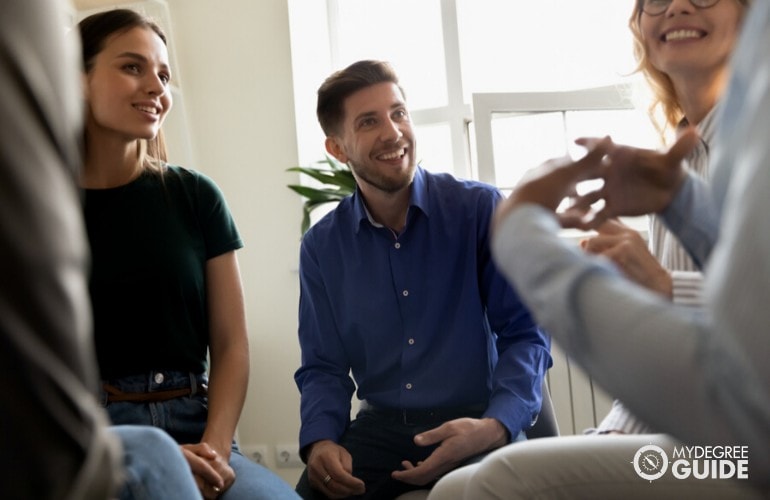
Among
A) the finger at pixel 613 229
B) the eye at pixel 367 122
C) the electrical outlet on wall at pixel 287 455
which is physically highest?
the eye at pixel 367 122

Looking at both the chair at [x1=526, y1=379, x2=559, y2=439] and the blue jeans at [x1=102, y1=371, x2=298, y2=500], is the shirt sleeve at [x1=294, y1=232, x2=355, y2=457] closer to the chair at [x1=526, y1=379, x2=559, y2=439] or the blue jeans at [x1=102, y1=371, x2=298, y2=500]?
the blue jeans at [x1=102, y1=371, x2=298, y2=500]

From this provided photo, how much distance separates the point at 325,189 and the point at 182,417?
1444 millimetres

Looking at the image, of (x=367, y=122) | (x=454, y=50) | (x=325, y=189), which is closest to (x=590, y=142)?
(x=367, y=122)

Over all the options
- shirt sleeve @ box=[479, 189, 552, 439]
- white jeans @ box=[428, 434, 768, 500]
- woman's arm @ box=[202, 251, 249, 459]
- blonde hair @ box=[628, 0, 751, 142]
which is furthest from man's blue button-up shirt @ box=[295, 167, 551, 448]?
white jeans @ box=[428, 434, 768, 500]

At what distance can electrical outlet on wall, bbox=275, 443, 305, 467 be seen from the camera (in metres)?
3.30

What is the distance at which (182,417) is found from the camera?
173 centimetres

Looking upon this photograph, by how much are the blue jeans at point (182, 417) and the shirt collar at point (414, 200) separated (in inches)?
23.7

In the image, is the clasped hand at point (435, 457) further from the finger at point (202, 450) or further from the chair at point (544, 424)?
the finger at point (202, 450)

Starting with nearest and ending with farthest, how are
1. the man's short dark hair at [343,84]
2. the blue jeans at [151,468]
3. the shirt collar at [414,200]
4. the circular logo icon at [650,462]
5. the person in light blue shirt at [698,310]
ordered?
the person in light blue shirt at [698,310], the blue jeans at [151,468], the circular logo icon at [650,462], the shirt collar at [414,200], the man's short dark hair at [343,84]

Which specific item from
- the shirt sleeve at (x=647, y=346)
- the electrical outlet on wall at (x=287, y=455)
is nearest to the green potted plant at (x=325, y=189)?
the electrical outlet on wall at (x=287, y=455)

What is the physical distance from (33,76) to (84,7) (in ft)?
10.1

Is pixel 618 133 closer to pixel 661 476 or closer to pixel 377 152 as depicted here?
pixel 377 152

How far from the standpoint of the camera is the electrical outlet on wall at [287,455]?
330 cm

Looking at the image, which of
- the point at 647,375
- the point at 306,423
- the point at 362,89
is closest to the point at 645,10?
the point at 362,89
